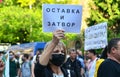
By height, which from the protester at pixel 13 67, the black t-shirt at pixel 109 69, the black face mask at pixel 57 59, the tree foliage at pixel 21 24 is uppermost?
the black face mask at pixel 57 59

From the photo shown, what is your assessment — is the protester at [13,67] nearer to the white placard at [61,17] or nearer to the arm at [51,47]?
the white placard at [61,17]

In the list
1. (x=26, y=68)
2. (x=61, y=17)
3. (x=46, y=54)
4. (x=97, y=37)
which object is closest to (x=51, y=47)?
(x=46, y=54)

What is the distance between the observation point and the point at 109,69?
20.9 feet

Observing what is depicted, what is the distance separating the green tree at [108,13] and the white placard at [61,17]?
115 ft

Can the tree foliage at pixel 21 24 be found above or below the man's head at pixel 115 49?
below

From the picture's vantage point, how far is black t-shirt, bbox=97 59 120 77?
636 cm

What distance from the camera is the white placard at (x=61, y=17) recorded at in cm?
706

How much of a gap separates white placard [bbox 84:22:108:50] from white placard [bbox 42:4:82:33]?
8.55 ft

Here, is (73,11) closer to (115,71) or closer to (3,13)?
(115,71)

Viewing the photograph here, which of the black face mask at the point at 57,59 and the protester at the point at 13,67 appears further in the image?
the protester at the point at 13,67

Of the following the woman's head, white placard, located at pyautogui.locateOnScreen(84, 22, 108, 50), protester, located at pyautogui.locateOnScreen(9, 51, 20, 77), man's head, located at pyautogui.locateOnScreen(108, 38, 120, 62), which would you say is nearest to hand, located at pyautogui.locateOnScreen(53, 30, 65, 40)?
the woman's head

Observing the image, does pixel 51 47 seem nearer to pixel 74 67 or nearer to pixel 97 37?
pixel 97 37

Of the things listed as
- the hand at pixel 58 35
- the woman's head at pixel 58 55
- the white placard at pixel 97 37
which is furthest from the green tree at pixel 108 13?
the hand at pixel 58 35

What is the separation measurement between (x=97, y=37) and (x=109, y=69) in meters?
4.25
